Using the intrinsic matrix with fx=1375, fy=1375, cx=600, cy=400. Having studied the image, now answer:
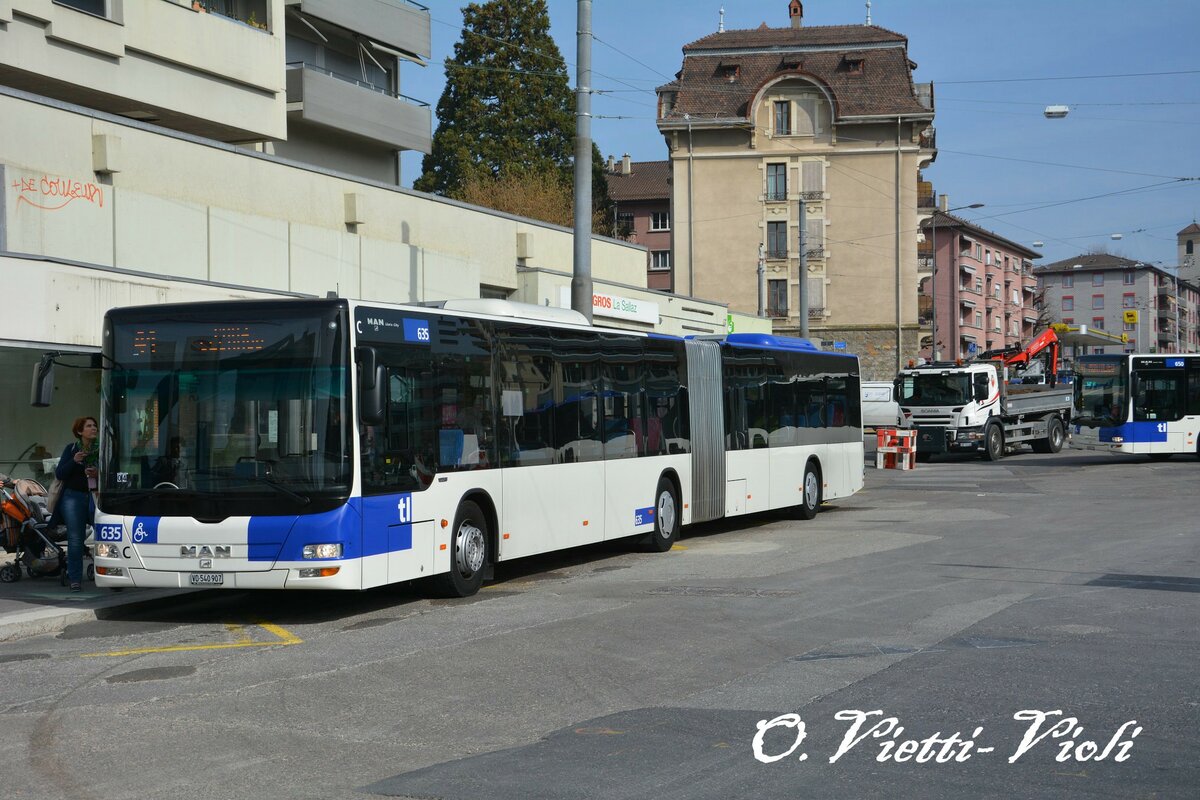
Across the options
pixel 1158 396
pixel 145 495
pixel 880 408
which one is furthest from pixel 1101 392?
pixel 145 495

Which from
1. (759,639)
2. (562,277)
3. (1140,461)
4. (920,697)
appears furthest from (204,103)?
(1140,461)

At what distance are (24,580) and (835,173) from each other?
56436 millimetres

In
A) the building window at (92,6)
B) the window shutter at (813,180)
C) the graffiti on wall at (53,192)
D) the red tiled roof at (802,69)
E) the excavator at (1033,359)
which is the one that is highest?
the red tiled roof at (802,69)

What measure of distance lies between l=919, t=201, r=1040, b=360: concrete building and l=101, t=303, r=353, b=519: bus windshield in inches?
2937

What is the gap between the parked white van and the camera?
142ft

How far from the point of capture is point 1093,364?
39438 millimetres

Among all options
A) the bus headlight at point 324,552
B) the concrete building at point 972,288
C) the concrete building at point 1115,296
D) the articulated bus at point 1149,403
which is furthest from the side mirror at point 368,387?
the concrete building at point 1115,296

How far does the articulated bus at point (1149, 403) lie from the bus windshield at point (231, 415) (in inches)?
1243

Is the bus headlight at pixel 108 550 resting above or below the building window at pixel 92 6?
below

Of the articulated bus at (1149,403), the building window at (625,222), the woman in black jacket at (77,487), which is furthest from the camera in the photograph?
the building window at (625,222)

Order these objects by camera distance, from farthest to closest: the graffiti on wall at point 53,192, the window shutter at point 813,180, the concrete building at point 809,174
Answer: the window shutter at point 813,180 < the concrete building at point 809,174 < the graffiti on wall at point 53,192

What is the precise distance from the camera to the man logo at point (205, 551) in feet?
→ 38.2

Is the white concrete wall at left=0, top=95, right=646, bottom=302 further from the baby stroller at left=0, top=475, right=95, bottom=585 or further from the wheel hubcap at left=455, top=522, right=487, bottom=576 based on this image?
the wheel hubcap at left=455, top=522, right=487, bottom=576

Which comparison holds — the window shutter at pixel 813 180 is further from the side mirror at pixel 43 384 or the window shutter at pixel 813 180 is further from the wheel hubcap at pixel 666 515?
the side mirror at pixel 43 384
